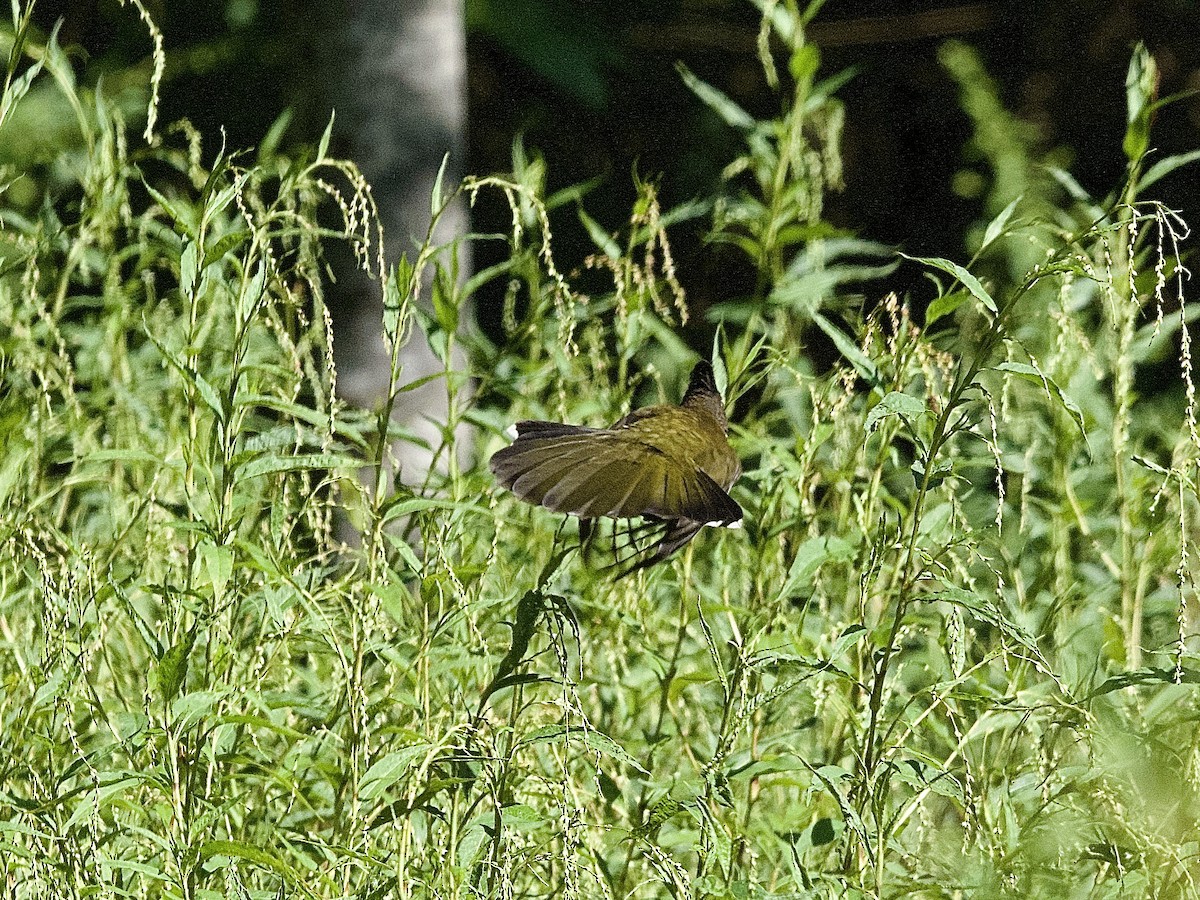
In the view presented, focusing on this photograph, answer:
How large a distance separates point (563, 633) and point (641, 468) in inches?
11.1

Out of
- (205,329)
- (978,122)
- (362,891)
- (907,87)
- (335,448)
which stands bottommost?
(362,891)

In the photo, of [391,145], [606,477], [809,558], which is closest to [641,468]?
[606,477]

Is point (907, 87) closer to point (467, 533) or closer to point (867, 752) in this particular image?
point (467, 533)

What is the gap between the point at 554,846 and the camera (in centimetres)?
153

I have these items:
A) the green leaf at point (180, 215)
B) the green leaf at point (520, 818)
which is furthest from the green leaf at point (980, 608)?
the green leaf at point (180, 215)

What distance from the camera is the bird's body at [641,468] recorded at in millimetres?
1484

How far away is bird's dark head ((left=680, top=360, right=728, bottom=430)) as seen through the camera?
1.81m

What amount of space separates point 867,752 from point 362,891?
47cm

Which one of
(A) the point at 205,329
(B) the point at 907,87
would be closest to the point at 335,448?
(A) the point at 205,329

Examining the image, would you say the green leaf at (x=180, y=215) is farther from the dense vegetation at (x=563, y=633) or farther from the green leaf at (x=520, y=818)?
the green leaf at (x=520, y=818)

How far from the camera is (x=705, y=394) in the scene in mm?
1838

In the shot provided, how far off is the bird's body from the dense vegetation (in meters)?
0.08

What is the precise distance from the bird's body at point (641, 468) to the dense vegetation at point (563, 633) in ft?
0.25

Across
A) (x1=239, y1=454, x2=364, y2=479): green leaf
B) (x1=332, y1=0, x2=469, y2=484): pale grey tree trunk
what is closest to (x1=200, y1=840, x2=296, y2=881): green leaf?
(x1=239, y1=454, x2=364, y2=479): green leaf
